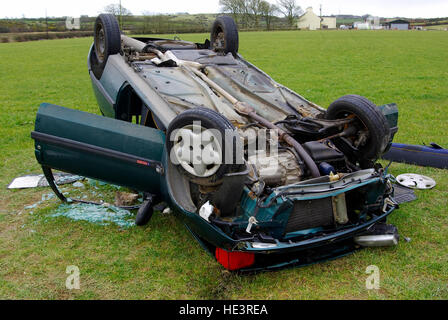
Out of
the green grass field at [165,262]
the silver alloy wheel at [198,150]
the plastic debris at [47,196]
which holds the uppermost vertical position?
the silver alloy wheel at [198,150]

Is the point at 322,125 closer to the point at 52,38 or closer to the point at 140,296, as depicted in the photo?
the point at 140,296

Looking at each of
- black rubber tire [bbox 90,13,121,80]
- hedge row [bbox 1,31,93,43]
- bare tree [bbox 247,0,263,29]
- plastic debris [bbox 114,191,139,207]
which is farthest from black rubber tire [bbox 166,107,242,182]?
bare tree [bbox 247,0,263,29]

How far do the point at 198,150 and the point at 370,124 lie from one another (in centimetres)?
173

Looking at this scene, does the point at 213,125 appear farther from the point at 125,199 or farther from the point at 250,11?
the point at 250,11

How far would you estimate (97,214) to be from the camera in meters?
4.37

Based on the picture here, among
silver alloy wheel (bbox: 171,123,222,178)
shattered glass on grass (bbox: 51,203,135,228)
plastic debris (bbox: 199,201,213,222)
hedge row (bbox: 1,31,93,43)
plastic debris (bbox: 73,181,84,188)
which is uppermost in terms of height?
hedge row (bbox: 1,31,93,43)

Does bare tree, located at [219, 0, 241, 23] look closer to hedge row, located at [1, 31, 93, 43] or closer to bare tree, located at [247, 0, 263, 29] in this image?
bare tree, located at [247, 0, 263, 29]

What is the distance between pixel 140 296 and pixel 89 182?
8.08 ft

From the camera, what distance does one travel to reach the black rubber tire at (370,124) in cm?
387

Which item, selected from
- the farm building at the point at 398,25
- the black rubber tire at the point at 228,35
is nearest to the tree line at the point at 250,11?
the farm building at the point at 398,25

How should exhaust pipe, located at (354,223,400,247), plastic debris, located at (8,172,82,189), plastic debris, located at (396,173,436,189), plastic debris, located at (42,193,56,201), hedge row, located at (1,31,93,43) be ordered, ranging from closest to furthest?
exhaust pipe, located at (354,223,400,247) < plastic debris, located at (42,193,56,201) < plastic debris, located at (396,173,436,189) < plastic debris, located at (8,172,82,189) < hedge row, located at (1,31,93,43)

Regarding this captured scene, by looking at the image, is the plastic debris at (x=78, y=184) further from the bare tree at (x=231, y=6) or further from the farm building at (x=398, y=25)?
the farm building at (x=398, y=25)

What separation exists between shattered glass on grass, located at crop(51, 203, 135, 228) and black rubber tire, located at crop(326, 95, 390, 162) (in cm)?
228

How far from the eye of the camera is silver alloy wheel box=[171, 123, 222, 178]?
3.09 metres
